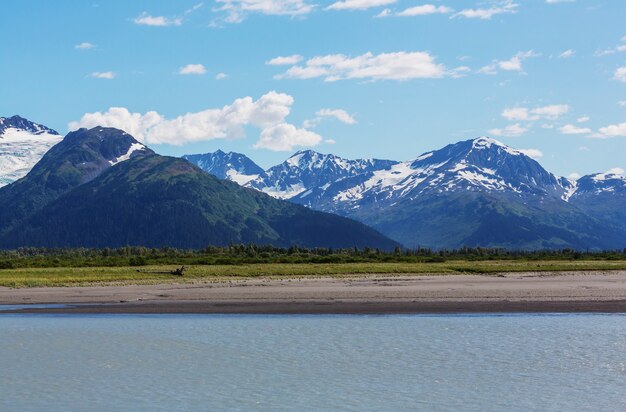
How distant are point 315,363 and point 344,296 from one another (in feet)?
96.7

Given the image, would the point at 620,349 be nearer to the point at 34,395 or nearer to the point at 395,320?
the point at 395,320

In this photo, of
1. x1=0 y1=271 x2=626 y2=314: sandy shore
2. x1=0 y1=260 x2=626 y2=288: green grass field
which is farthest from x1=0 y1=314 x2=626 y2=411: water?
x1=0 y1=260 x2=626 y2=288: green grass field

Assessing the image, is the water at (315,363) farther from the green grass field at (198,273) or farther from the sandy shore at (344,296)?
the green grass field at (198,273)

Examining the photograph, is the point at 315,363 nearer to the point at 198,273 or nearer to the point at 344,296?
the point at 344,296

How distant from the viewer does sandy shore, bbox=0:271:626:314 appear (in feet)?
196

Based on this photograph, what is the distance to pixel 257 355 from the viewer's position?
40.1 m

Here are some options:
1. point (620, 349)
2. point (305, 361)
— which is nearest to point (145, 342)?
point (305, 361)

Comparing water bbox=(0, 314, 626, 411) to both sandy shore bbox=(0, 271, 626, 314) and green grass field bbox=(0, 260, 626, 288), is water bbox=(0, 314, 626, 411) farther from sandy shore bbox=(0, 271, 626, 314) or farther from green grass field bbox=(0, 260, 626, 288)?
green grass field bbox=(0, 260, 626, 288)

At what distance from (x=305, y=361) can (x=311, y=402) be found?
8.60 metres

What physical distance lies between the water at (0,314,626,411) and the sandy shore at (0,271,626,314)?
5376 mm

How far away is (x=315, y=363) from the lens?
37.7m

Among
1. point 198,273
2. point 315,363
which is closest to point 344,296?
point 198,273

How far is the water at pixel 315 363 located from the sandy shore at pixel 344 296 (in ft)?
17.6

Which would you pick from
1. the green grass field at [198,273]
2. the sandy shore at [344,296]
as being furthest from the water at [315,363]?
the green grass field at [198,273]
